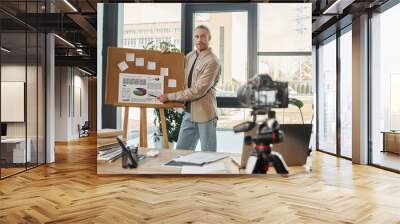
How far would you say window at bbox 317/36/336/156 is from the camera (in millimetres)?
8758

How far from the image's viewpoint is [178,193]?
459 cm

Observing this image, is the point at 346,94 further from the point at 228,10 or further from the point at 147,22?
the point at 228,10

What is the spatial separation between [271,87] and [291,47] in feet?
9.17

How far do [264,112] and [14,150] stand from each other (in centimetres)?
631

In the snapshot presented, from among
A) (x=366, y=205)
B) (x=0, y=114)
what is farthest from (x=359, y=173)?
(x=0, y=114)

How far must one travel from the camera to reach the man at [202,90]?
2098mm

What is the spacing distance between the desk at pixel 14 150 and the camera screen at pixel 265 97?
19.4 ft

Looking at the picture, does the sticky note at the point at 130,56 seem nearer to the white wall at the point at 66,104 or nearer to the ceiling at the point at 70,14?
the ceiling at the point at 70,14

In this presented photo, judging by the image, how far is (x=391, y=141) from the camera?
651 centimetres

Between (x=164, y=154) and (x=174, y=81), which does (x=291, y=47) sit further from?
(x=164, y=154)

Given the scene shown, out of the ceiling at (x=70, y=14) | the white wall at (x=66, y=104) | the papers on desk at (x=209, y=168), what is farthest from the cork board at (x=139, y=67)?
the white wall at (x=66, y=104)

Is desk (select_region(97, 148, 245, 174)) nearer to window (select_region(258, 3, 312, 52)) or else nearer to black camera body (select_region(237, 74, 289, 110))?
black camera body (select_region(237, 74, 289, 110))

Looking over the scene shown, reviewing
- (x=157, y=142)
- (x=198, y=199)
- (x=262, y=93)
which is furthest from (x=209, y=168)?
(x=198, y=199)

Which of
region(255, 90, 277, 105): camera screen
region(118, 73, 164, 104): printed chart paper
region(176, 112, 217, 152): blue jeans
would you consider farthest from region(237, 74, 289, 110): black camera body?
region(118, 73, 164, 104): printed chart paper
